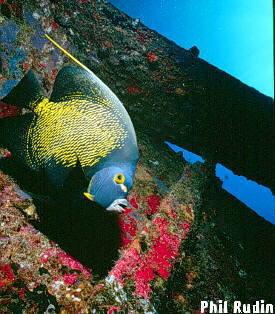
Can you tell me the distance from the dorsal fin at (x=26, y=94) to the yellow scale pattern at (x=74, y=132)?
0.22 ft

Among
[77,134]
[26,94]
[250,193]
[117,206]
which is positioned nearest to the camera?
[117,206]

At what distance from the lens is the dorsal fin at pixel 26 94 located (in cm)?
142

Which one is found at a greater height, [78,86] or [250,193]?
[250,193]

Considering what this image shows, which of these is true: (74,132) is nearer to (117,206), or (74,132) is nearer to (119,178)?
(119,178)

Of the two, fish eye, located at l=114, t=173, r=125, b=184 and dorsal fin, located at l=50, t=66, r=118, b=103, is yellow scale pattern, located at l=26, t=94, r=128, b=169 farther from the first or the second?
fish eye, located at l=114, t=173, r=125, b=184

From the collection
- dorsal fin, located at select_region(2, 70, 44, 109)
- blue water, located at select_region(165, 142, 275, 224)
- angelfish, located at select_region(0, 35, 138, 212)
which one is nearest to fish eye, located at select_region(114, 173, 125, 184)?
angelfish, located at select_region(0, 35, 138, 212)

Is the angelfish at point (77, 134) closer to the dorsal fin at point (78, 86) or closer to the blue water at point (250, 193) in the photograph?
the dorsal fin at point (78, 86)

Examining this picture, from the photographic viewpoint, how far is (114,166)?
1249mm

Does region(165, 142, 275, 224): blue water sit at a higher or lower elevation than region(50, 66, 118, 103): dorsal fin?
higher

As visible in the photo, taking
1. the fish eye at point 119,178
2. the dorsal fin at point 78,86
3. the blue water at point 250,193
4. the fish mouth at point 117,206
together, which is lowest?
the fish mouth at point 117,206

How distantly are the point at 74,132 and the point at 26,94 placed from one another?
18.9 inches

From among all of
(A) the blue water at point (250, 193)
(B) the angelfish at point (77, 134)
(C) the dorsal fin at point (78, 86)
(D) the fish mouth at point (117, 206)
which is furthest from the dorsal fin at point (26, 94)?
(A) the blue water at point (250, 193)

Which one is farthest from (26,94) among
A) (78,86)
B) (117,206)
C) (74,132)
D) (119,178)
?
(117,206)

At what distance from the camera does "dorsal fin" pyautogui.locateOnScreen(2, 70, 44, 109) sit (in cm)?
142
